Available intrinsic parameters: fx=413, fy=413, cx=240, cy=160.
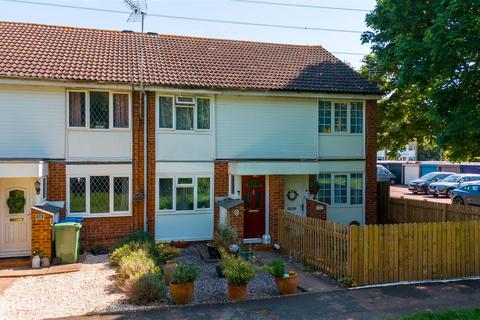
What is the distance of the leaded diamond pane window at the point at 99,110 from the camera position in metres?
13.0

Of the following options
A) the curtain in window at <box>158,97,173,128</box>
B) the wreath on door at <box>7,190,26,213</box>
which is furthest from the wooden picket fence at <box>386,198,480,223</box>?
the wreath on door at <box>7,190,26,213</box>

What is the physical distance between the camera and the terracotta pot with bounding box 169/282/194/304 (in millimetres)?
8117

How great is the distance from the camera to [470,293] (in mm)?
8828

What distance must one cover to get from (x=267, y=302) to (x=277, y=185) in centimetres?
573

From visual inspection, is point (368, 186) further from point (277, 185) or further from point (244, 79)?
point (244, 79)

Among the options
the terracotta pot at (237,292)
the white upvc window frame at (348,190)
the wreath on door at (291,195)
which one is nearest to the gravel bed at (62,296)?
the terracotta pot at (237,292)

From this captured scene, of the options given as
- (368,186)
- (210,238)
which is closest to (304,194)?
(368,186)

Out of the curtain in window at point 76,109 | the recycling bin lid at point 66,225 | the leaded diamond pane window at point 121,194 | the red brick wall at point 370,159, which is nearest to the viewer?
the recycling bin lid at point 66,225

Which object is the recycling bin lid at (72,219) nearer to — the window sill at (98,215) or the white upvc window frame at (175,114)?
the window sill at (98,215)

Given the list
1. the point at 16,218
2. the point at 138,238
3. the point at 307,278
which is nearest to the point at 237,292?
the point at 307,278

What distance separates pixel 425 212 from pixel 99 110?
465 inches

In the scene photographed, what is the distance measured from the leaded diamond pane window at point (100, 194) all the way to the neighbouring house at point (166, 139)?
3 centimetres

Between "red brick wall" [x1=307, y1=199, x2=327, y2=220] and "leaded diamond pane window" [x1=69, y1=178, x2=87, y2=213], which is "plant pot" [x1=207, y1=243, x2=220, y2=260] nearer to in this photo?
"red brick wall" [x1=307, y1=199, x2=327, y2=220]

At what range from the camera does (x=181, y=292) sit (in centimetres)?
812
